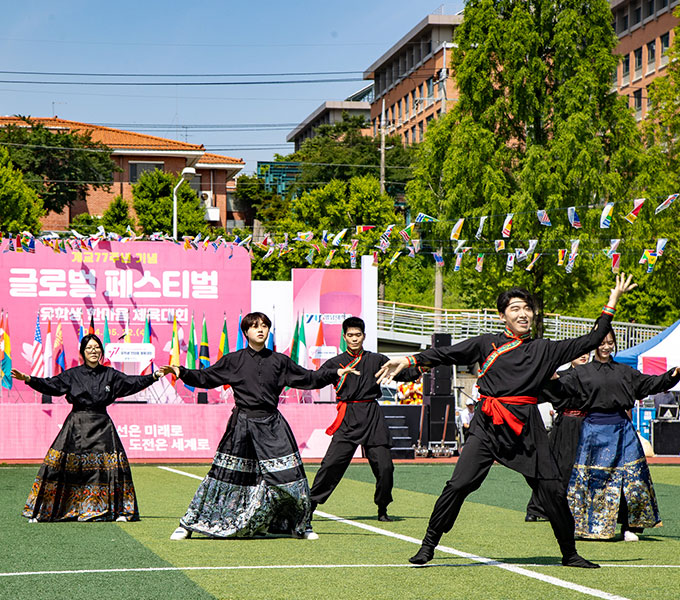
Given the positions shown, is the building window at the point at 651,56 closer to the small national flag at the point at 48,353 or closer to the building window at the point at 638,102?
the building window at the point at 638,102

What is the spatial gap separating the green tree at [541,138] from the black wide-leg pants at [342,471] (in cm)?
1731

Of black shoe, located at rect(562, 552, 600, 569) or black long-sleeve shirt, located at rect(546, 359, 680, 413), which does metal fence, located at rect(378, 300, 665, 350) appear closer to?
black long-sleeve shirt, located at rect(546, 359, 680, 413)

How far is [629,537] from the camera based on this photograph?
8789mm

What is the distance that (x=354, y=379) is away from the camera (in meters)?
10.3

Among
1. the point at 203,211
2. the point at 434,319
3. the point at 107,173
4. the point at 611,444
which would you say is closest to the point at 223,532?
the point at 611,444

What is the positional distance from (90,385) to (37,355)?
1338 cm

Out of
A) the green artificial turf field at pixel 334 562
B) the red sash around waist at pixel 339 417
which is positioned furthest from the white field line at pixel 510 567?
the red sash around waist at pixel 339 417

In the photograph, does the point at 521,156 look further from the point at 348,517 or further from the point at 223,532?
the point at 223,532

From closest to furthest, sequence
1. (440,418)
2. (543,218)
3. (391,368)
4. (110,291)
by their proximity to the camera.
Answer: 1. (391,368)
2. (440,418)
3. (110,291)
4. (543,218)

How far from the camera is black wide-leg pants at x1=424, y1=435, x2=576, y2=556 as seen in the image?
6.63 metres

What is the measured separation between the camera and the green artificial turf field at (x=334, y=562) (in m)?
5.78

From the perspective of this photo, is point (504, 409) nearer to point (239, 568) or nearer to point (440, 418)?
point (239, 568)

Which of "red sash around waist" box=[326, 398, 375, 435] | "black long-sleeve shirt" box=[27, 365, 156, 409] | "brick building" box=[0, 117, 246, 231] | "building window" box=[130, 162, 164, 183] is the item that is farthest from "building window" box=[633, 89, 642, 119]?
"black long-sleeve shirt" box=[27, 365, 156, 409]

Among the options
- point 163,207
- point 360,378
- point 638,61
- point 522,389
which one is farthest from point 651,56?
point 522,389
